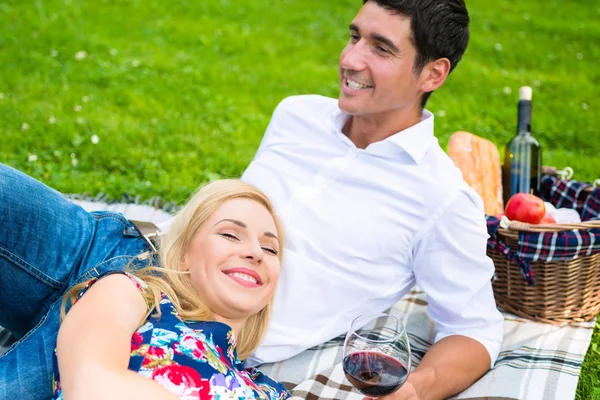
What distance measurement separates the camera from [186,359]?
232 cm

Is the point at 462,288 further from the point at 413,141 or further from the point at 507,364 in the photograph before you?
the point at 413,141

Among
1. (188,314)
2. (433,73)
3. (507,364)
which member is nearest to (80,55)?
(433,73)

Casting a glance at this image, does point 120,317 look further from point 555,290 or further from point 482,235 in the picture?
point 555,290

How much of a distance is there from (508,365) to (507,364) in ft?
0.04

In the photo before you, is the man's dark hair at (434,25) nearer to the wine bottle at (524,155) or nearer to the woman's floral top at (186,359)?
the wine bottle at (524,155)

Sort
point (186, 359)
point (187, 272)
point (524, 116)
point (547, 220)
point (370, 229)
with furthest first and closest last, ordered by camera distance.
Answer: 1. point (524, 116)
2. point (547, 220)
3. point (370, 229)
4. point (187, 272)
5. point (186, 359)

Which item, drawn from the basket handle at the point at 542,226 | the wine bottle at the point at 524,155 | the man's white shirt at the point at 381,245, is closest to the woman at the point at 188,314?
the man's white shirt at the point at 381,245

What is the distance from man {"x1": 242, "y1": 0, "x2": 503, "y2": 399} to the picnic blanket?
0.32 feet

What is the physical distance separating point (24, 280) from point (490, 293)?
1.97m

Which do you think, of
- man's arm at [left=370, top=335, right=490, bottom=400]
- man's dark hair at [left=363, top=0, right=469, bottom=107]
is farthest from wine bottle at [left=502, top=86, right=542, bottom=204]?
man's arm at [left=370, top=335, right=490, bottom=400]

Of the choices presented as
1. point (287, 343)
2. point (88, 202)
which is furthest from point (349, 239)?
point (88, 202)

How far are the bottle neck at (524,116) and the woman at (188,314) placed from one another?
1945 mm

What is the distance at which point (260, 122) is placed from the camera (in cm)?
639

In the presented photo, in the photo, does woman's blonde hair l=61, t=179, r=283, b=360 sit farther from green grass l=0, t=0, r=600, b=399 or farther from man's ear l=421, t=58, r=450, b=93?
green grass l=0, t=0, r=600, b=399
